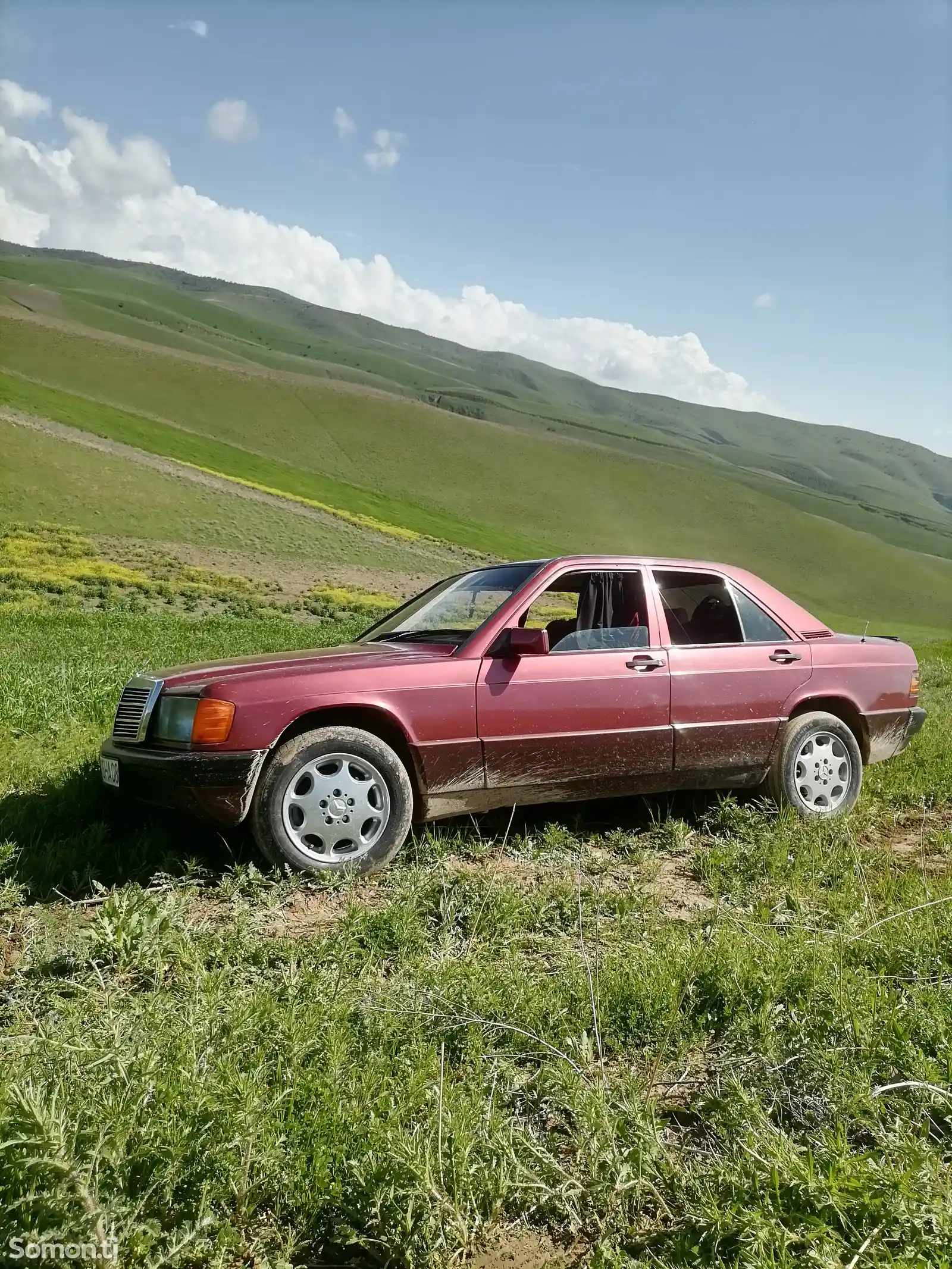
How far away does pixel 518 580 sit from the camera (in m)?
5.04

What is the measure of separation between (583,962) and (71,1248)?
1.88 m

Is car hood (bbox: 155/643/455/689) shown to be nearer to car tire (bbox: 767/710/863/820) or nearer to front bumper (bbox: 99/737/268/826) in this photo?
front bumper (bbox: 99/737/268/826)

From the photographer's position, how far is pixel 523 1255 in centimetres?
192

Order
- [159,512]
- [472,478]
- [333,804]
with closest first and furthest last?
[333,804], [159,512], [472,478]

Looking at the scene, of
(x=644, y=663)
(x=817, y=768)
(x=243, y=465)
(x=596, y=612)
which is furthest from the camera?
(x=243, y=465)

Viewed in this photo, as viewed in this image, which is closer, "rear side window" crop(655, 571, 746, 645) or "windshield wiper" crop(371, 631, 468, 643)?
"windshield wiper" crop(371, 631, 468, 643)

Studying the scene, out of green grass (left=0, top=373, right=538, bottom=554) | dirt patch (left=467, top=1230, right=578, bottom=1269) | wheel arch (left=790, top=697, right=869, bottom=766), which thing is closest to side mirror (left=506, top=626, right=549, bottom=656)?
wheel arch (left=790, top=697, right=869, bottom=766)

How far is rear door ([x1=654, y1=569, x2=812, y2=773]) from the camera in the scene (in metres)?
5.04

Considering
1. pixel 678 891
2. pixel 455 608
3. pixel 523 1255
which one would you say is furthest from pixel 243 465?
pixel 523 1255

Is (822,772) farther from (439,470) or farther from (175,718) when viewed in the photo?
(439,470)

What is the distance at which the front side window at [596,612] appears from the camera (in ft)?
16.4

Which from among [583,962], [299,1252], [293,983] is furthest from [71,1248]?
[583,962]

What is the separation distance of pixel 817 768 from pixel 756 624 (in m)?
0.99

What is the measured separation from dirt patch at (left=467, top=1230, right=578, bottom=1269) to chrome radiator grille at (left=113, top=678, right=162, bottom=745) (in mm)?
→ 3062
